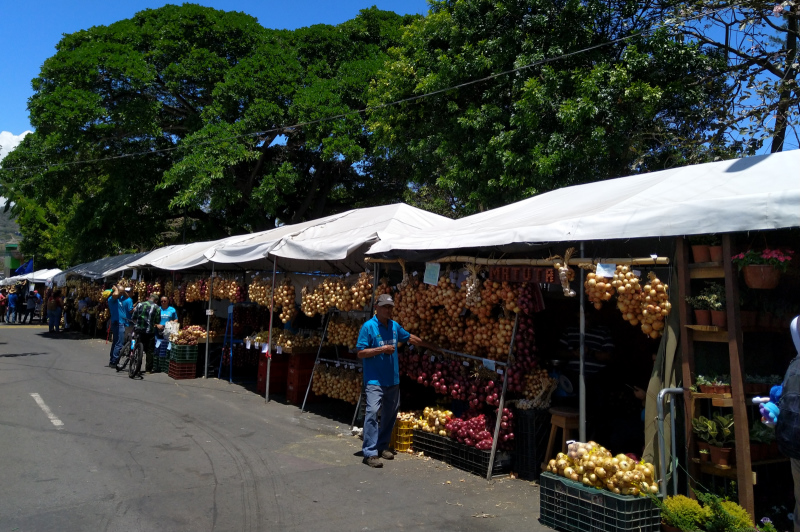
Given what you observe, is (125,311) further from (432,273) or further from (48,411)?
(432,273)

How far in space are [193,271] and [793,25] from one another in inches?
569

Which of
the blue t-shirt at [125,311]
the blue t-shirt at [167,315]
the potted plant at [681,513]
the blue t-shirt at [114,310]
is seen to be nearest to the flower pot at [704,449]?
the potted plant at [681,513]

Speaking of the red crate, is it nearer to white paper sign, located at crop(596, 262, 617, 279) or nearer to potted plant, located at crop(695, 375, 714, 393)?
white paper sign, located at crop(596, 262, 617, 279)

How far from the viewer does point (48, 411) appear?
9.88 meters

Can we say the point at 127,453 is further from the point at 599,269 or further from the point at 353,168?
the point at 353,168

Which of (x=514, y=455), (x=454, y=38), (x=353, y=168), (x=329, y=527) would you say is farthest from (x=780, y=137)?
(x=353, y=168)

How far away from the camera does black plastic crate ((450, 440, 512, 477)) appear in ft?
21.8

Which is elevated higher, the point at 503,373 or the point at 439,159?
the point at 439,159

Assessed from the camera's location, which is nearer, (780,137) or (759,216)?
(759,216)

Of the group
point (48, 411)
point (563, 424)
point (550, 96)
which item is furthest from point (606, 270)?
point (48, 411)

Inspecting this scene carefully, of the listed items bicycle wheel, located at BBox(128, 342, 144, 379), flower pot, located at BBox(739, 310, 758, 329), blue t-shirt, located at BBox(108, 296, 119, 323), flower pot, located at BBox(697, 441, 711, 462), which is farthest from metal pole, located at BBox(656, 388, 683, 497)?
blue t-shirt, located at BBox(108, 296, 119, 323)

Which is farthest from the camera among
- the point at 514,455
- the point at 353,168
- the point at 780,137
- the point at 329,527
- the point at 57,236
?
the point at 57,236

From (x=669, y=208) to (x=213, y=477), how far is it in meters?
5.23

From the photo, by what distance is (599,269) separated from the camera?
17.5 ft
